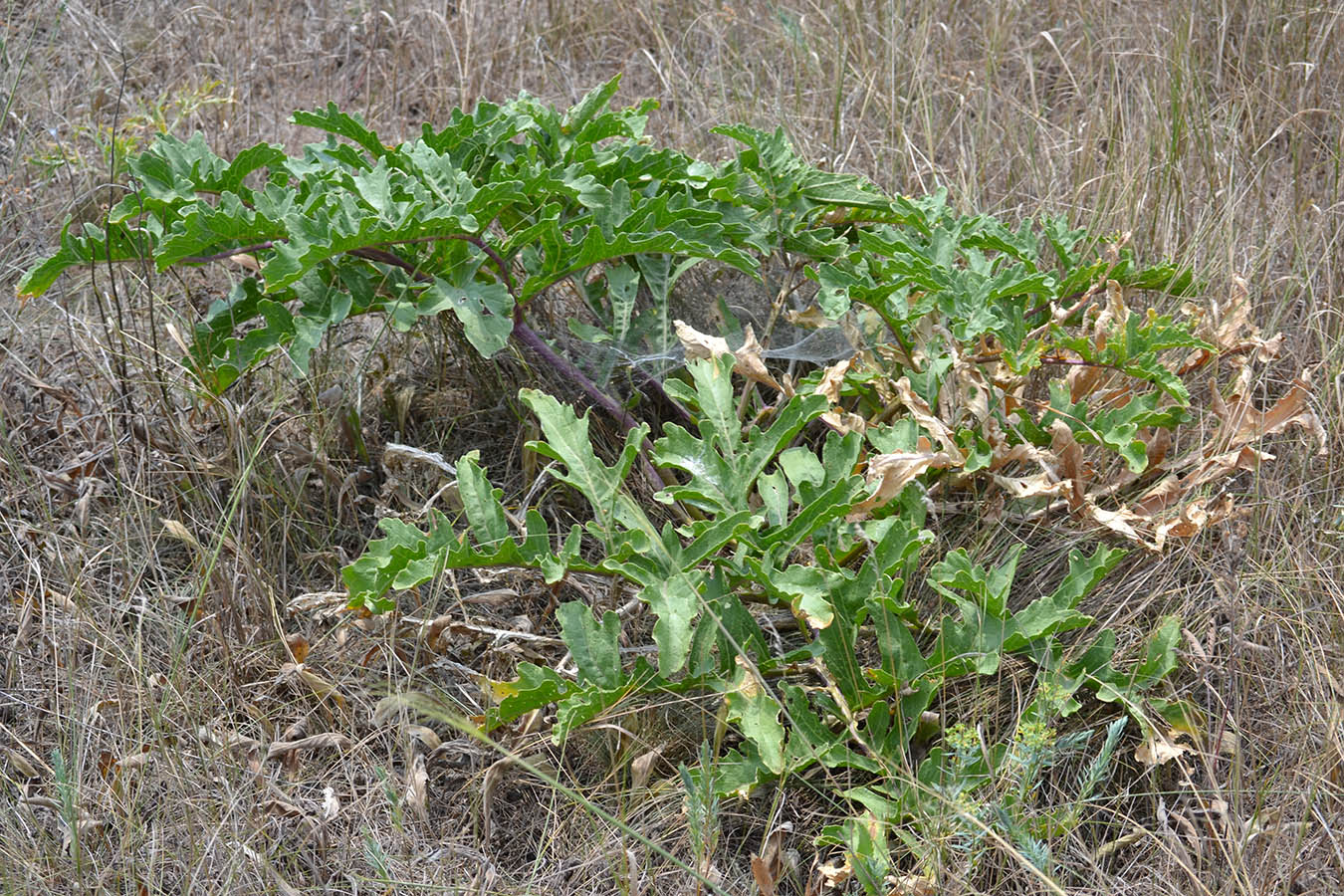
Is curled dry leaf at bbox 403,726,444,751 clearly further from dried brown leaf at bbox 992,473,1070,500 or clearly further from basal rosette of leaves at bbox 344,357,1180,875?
dried brown leaf at bbox 992,473,1070,500

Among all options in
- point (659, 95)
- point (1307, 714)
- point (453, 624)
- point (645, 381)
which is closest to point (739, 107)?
point (659, 95)

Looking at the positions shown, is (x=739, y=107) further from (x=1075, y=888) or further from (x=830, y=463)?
(x=1075, y=888)

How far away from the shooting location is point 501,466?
2703 millimetres

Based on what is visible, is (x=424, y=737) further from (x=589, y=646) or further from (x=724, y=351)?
(x=724, y=351)

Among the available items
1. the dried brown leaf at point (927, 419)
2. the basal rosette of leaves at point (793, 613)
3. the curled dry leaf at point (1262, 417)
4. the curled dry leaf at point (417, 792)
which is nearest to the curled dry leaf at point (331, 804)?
the curled dry leaf at point (417, 792)

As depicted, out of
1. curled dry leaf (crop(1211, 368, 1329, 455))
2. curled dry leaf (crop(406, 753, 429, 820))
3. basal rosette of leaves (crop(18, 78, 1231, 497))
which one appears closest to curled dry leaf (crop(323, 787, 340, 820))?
curled dry leaf (crop(406, 753, 429, 820))

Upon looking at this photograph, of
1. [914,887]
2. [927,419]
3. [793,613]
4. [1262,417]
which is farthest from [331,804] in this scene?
[1262,417]

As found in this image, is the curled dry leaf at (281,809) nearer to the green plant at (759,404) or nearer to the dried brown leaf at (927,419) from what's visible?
the green plant at (759,404)

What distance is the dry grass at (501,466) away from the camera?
1913 mm

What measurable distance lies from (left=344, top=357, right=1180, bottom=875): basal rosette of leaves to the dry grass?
141 millimetres

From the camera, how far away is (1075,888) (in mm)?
1810

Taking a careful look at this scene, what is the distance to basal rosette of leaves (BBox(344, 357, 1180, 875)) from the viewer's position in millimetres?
1899

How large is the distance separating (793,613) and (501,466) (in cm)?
97

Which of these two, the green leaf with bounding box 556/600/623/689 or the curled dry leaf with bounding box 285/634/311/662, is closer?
the green leaf with bounding box 556/600/623/689
